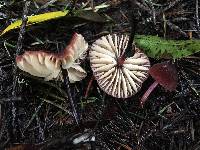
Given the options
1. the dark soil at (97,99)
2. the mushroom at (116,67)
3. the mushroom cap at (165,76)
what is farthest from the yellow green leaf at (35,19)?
the mushroom cap at (165,76)

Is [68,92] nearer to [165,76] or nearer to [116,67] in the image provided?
[116,67]

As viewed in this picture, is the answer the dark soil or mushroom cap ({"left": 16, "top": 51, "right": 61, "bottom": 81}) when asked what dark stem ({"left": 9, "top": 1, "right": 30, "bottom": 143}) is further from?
mushroom cap ({"left": 16, "top": 51, "right": 61, "bottom": 81})

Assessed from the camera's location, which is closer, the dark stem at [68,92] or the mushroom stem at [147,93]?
the dark stem at [68,92]

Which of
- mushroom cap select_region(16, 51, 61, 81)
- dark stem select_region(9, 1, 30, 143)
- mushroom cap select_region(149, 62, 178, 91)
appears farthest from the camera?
mushroom cap select_region(149, 62, 178, 91)

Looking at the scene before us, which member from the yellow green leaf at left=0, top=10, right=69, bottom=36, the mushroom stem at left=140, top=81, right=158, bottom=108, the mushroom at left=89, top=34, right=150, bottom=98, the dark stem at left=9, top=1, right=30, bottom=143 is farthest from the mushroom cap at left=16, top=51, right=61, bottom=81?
the mushroom stem at left=140, top=81, right=158, bottom=108

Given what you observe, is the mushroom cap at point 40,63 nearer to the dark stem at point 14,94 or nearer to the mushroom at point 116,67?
the dark stem at point 14,94

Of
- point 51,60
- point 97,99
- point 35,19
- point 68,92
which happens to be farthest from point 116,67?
point 35,19

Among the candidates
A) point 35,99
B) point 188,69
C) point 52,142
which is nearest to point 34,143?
point 52,142
